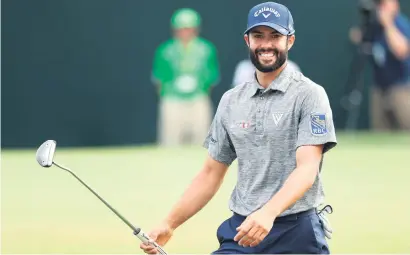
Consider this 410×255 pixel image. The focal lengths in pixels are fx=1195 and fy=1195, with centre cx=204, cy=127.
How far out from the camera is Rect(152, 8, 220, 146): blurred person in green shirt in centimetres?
1653

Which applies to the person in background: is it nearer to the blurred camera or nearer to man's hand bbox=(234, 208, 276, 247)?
the blurred camera

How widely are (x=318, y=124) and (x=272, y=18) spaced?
1.79ft

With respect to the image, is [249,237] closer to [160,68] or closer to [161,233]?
[161,233]

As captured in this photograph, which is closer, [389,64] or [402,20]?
[402,20]

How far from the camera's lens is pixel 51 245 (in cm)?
893

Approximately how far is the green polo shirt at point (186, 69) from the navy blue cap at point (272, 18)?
425 inches

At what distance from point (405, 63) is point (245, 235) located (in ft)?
42.0

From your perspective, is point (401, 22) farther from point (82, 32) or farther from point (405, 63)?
point (82, 32)

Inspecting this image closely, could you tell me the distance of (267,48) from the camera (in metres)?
5.62

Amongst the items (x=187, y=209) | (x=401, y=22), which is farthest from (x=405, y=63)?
(x=187, y=209)

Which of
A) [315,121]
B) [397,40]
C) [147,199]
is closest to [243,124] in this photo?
[315,121]

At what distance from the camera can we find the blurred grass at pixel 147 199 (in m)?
9.10

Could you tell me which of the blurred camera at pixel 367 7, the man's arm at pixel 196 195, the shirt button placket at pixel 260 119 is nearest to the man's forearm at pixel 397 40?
the blurred camera at pixel 367 7

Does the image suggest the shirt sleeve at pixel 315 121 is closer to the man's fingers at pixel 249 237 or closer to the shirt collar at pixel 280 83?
the shirt collar at pixel 280 83
